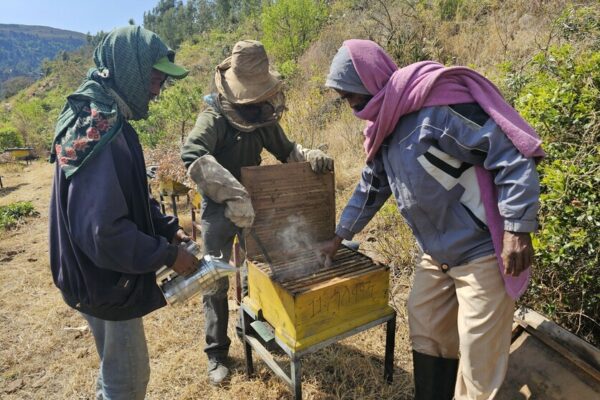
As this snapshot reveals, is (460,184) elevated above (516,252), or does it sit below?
above

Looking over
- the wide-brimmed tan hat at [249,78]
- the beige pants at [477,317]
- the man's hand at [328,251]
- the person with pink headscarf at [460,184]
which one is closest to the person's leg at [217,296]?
the man's hand at [328,251]

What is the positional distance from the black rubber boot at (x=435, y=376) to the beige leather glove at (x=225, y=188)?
1.28 m

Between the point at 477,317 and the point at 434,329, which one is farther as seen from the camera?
the point at 434,329

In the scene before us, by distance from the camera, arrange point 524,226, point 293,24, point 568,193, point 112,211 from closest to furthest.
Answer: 1. point 112,211
2. point 524,226
3. point 568,193
4. point 293,24

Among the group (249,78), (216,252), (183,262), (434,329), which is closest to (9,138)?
(216,252)

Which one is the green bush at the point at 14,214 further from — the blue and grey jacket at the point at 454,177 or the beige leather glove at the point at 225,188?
the blue and grey jacket at the point at 454,177

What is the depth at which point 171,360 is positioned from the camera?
3389 millimetres

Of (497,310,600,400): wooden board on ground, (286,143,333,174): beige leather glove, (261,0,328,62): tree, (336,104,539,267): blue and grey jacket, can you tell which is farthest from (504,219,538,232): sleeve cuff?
(261,0,328,62): tree

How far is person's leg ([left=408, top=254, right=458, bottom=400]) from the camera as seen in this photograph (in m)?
2.21

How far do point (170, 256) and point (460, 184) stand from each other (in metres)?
1.42

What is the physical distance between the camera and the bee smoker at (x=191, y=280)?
1.96 metres

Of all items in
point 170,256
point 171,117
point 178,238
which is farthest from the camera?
point 171,117

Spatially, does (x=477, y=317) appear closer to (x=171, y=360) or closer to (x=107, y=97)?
(x=107, y=97)

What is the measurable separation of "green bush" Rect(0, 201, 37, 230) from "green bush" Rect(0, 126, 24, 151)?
14.0 metres
